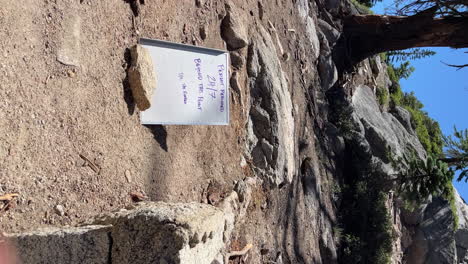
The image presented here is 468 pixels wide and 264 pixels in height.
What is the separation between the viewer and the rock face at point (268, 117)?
524 centimetres

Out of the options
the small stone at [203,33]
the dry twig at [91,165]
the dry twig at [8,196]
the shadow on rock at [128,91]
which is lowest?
the dry twig at [8,196]

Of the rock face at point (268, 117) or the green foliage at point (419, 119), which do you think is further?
the green foliage at point (419, 119)

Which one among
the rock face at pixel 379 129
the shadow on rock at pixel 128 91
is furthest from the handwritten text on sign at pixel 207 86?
the rock face at pixel 379 129

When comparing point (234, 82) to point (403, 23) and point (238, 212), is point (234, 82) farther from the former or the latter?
point (403, 23)

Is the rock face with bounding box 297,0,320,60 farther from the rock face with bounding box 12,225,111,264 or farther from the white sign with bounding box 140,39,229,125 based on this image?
the rock face with bounding box 12,225,111,264

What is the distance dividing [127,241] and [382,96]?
9.30 meters

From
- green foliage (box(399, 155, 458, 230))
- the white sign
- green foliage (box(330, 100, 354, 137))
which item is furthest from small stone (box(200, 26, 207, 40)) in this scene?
green foliage (box(399, 155, 458, 230))

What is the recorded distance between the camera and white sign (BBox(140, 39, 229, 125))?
3.48 meters

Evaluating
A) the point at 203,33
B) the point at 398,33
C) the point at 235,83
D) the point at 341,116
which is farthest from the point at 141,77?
the point at 398,33

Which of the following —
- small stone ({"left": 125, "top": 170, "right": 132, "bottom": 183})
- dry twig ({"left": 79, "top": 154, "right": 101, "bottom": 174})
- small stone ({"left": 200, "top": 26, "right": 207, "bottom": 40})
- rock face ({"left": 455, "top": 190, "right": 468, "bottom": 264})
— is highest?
small stone ({"left": 200, "top": 26, "right": 207, "bottom": 40})

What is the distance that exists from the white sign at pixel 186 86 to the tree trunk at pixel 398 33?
477 centimetres

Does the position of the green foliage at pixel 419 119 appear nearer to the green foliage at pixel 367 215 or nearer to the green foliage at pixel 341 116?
the green foliage at pixel 341 116

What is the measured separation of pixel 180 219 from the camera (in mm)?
2439

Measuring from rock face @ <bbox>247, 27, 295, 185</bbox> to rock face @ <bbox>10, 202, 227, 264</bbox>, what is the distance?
106 inches
